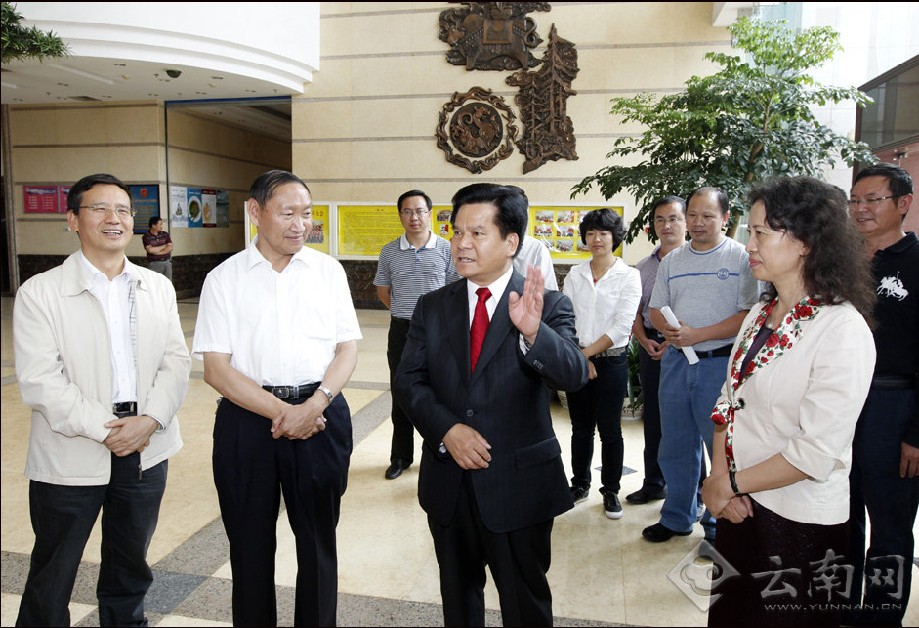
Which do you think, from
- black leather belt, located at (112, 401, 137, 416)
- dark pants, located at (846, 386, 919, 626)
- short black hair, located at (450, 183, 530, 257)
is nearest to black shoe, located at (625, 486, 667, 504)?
dark pants, located at (846, 386, 919, 626)

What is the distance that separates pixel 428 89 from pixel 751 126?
6.65 metres

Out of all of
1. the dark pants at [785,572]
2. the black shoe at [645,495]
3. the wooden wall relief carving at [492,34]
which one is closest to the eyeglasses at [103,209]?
the dark pants at [785,572]

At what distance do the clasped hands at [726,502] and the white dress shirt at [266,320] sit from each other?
1275 millimetres

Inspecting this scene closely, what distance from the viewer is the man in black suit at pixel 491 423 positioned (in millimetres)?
1881

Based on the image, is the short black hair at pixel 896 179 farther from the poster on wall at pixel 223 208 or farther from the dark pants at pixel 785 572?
the poster on wall at pixel 223 208

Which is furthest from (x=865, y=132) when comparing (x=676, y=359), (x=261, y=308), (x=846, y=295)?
(x=261, y=308)

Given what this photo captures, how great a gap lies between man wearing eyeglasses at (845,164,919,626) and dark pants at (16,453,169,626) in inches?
96.8

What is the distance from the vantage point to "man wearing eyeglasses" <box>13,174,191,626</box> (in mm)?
2072

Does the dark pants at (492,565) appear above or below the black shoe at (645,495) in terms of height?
above

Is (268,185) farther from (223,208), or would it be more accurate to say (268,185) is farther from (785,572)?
(223,208)

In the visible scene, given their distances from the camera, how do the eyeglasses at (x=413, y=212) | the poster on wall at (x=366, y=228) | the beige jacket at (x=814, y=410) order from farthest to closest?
the poster on wall at (x=366, y=228)
the eyeglasses at (x=413, y=212)
the beige jacket at (x=814, y=410)

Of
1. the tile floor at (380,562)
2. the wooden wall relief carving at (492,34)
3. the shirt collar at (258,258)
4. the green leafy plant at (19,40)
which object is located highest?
the wooden wall relief carving at (492,34)

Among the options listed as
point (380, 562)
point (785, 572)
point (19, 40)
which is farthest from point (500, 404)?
point (19, 40)

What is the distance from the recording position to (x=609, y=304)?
11.4 ft
